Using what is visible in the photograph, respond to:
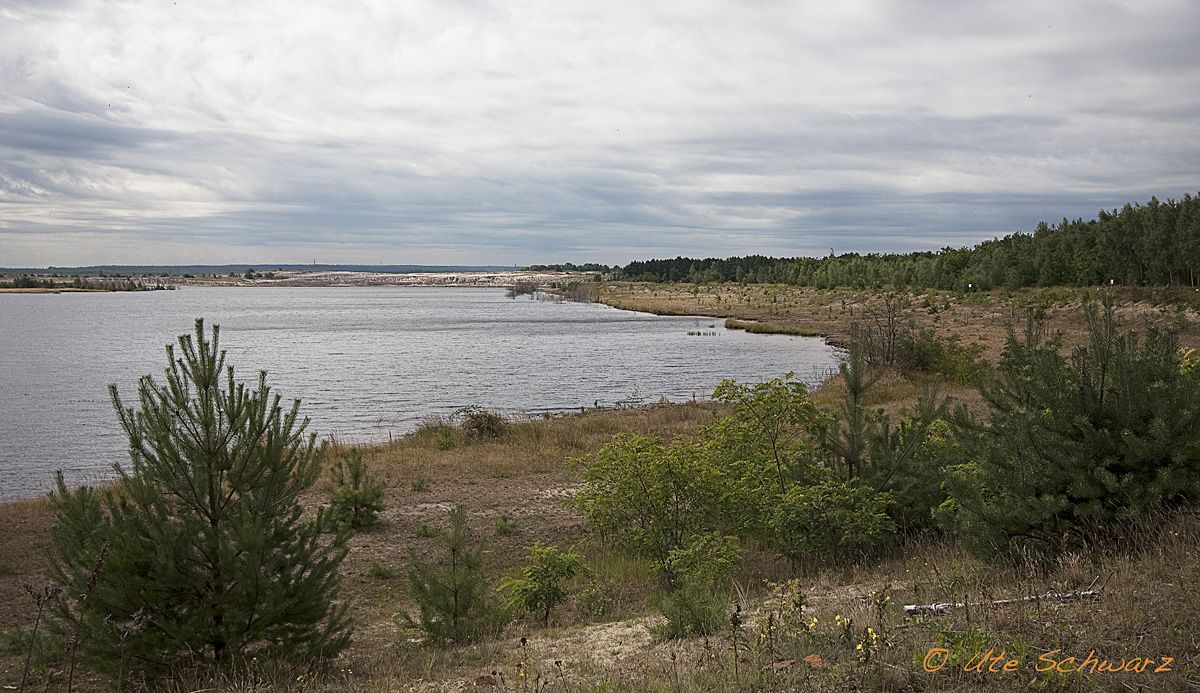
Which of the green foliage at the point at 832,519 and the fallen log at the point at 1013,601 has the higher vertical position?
the fallen log at the point at 1013,601

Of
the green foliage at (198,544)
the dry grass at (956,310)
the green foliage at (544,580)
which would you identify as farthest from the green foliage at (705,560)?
the dry grass at (956,310)

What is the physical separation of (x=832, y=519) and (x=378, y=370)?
42.2 meters

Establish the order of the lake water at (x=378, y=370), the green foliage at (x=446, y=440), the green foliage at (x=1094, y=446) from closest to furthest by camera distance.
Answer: the green foliage at (x=1094, y=446) < the green foliage at (x=446, y=440) < the lake water at (x=378, y=370)

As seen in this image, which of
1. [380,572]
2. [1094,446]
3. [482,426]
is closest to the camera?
[1094,446]

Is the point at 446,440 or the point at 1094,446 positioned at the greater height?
the point at 1094,446

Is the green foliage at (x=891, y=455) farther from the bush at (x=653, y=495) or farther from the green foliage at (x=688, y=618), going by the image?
the green foliage at (x=688, y=618)

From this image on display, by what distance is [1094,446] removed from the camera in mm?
8133

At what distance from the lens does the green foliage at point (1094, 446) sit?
7.94 meters

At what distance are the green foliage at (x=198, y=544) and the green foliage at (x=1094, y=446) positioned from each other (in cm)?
645

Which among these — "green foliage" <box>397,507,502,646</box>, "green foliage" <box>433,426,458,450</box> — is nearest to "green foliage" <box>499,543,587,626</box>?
"green foliage" <box>397,507,502,646</box>

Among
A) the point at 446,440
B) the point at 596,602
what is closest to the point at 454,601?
the point at 596,602

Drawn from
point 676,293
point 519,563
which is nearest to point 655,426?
point 519,563

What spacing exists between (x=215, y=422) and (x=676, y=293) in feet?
488

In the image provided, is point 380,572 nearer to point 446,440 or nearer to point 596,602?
point 596,602
